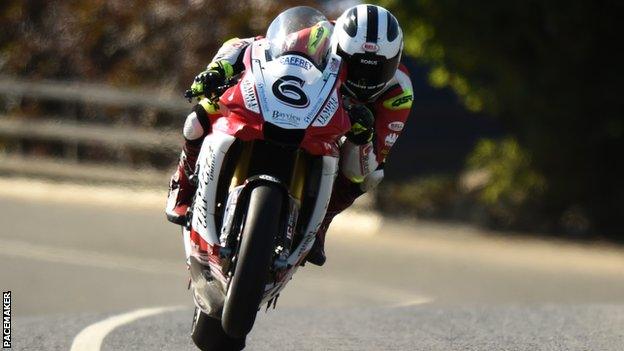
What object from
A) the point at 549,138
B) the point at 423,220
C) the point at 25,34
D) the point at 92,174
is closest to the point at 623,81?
the point at 549,138

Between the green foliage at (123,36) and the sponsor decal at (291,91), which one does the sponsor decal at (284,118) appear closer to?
the sponsor decal at (291,91)

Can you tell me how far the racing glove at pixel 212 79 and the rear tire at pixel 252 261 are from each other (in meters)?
0.75

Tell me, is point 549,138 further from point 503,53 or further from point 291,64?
point 291,64

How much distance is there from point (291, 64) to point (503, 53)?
10297 millimetres

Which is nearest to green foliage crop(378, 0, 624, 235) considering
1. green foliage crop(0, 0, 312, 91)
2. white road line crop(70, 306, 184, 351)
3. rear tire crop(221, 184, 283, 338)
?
green foliage crop(0, 0, 312, 91)

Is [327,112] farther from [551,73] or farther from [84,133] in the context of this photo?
[84,133]

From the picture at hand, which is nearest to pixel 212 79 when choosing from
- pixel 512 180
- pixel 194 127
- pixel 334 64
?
pixel 194 127

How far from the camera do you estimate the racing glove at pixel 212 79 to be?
7.34 meters

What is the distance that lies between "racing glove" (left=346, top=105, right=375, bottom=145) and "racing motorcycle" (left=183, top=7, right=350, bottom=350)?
15 centimetres

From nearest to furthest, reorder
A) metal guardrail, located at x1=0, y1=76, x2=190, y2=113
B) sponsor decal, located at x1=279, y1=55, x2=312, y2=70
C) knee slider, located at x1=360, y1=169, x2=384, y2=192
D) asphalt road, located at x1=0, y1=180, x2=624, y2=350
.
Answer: sponsor decal, located at x1=279, y1=55, x2=312, y2=70 → knee slider, located at x1=360, y1=169, x2=384, y2=192 → asphalt road, located at x1=0, y1=180, x2=624, y2=350 → metal guardrail, located at x1=0, y1=76, x2=190, y2=113

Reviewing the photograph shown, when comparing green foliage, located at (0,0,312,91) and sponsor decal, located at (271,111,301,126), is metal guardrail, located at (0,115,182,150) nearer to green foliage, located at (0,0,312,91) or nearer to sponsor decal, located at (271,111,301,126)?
green foliage, located at (0,0,312,91)

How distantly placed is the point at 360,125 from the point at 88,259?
21.4 feet

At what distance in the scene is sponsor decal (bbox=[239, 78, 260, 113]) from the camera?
7011 mm

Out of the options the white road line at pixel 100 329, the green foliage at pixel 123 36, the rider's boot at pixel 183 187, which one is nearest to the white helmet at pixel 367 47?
the rider's boot at pixel 183 187
